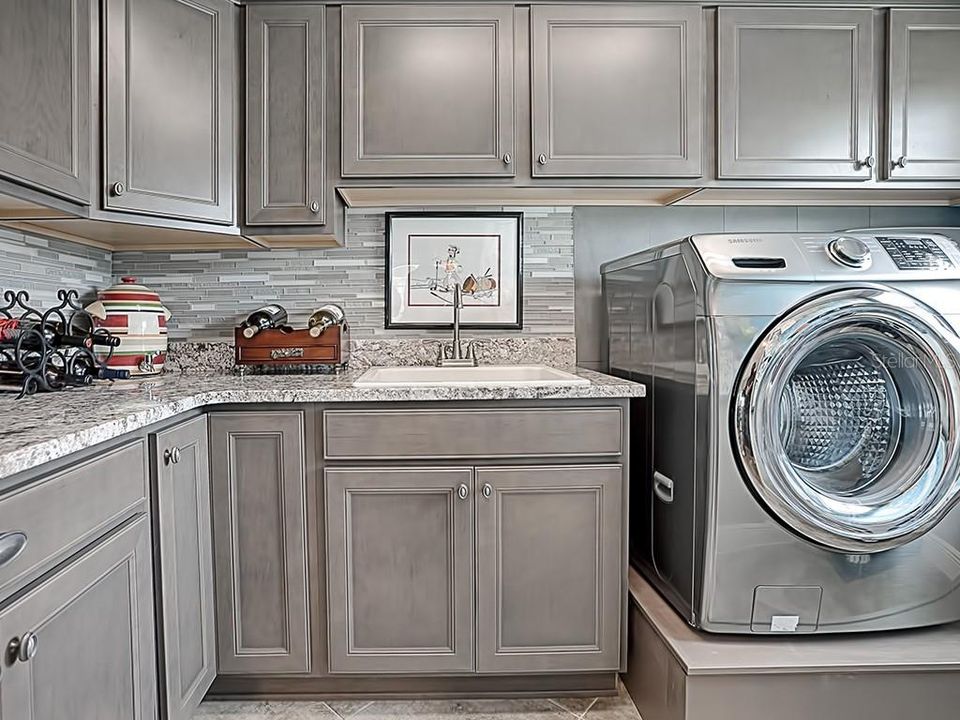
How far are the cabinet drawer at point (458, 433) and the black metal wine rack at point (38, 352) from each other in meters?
0.65

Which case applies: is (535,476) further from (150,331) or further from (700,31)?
(700,31)

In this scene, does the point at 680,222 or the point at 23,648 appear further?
the point at 680,222

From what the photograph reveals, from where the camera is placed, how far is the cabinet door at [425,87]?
2152mm

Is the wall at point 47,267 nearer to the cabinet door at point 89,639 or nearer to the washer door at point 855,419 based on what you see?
the cabinet door at point 89,639

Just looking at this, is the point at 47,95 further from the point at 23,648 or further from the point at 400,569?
the point at 400,569

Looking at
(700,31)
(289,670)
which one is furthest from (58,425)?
(700,31)

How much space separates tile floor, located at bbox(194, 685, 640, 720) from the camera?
1899mm

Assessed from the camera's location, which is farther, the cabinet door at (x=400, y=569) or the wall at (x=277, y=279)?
the wall at (x=277, y=279)

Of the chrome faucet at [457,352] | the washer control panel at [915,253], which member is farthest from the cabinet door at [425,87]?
the washer control panel at [915,253]

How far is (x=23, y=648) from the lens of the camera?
0.98m

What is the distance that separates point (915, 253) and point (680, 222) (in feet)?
3.10

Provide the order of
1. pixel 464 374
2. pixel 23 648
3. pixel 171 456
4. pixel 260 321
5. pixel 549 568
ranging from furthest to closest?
pixel 464 374 < pixel 260 321 < pixel 549 568 < pixel 171 456 < pixel 23 648

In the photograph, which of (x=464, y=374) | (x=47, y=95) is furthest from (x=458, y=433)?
(x=47, y=95)

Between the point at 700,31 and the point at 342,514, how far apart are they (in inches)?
71.6
